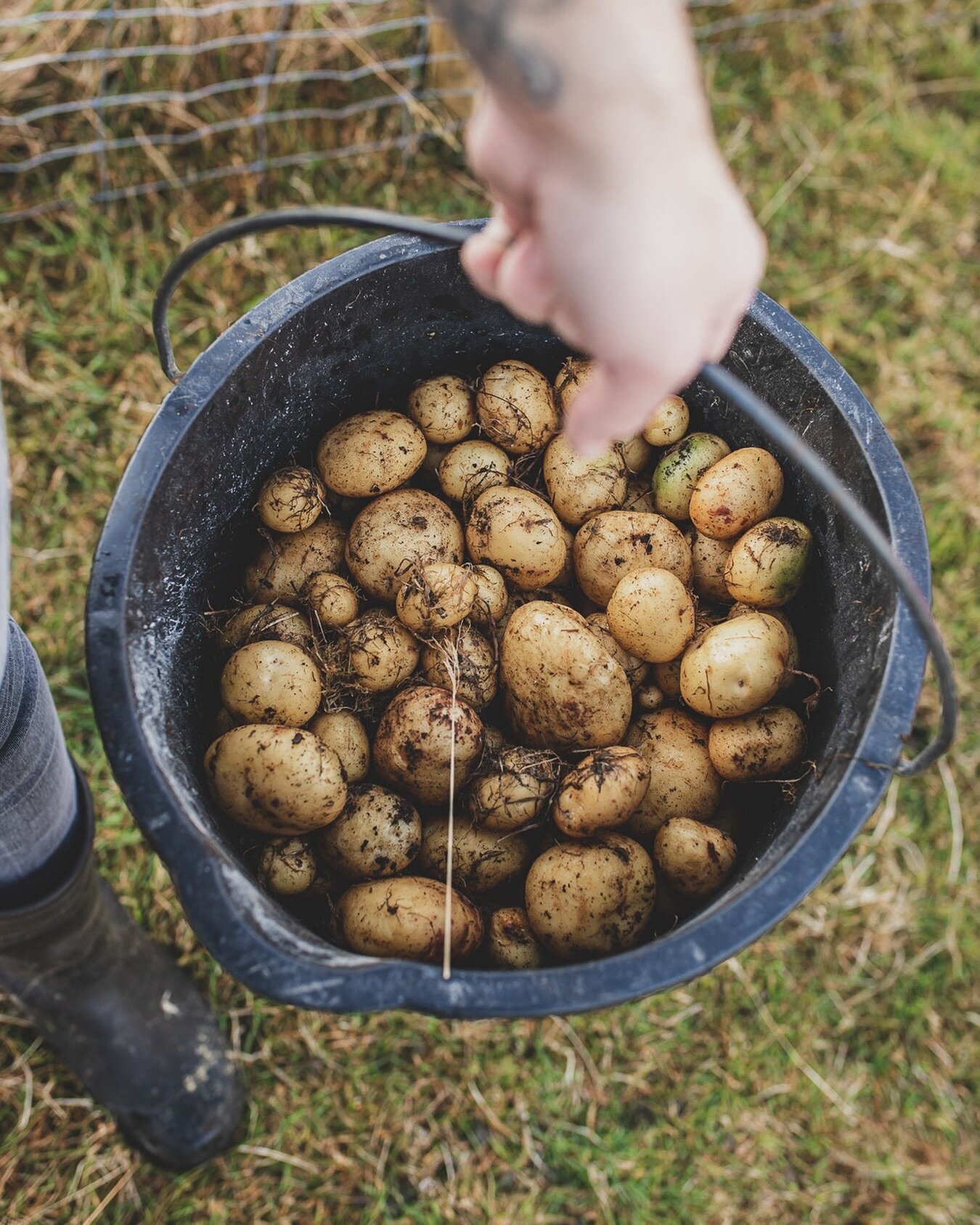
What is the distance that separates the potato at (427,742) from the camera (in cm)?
154

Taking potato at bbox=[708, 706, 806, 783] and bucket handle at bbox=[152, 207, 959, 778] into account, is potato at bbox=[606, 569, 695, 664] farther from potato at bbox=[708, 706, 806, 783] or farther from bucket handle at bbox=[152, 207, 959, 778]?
bucket handle at bbox=[152, 207, 959, 778]

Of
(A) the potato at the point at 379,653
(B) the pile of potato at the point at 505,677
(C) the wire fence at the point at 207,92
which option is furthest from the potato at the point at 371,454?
(C) the wire fence at the point at 207,92

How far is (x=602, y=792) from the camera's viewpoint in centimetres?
147

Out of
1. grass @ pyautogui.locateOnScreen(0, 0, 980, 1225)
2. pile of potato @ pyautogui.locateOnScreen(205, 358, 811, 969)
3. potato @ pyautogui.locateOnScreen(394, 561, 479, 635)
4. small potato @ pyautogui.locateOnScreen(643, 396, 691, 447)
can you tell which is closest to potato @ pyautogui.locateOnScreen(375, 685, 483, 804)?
pile of potato @ pyautogui.locateOnScreen(205, 358, 811, 969)

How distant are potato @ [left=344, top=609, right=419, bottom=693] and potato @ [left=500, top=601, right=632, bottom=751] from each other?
0.17m

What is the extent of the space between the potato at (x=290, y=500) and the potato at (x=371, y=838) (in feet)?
1.62

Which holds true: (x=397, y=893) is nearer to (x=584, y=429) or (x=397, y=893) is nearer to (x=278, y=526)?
(x=278, y=526)

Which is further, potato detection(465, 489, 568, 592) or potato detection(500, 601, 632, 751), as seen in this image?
potato detection(465, 489, 568, 592)

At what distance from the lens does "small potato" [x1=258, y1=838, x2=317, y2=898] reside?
151cm

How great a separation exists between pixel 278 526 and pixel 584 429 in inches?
38.6

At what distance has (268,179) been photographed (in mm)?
2852

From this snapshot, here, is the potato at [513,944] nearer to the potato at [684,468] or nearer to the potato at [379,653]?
the potato at [379,653]

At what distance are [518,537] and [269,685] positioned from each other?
0.48 metres

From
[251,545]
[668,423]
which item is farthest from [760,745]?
[251,545]
